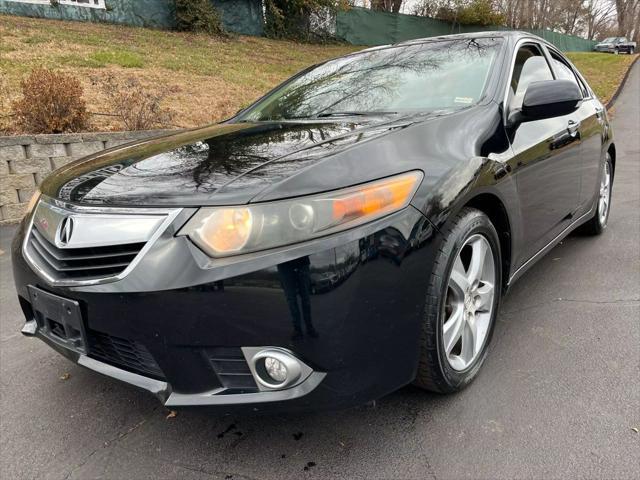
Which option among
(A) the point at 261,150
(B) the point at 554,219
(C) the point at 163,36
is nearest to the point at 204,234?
(A) the point at 261,150

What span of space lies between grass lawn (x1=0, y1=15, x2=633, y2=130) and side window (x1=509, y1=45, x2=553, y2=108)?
16.9 feet

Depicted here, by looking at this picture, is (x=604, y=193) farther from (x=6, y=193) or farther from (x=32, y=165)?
(x=6, y=193)

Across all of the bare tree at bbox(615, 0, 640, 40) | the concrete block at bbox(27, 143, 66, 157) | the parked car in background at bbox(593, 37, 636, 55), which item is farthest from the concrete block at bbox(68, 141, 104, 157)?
the bare tree at bbox(615, 0, 640, 40)

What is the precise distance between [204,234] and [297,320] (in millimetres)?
395

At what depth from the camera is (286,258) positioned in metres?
1.52

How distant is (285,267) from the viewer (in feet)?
4.96

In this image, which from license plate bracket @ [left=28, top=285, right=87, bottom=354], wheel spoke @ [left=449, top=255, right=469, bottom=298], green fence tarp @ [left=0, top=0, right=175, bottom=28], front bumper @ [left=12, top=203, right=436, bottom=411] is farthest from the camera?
green fence tarp @ [left=0, top=0, right=175, bottom=28]

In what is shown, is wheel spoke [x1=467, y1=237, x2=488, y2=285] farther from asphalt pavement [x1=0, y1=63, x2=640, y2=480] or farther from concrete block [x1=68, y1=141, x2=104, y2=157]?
concrete block [x1=68, y1=141, x2=104, y2=157]

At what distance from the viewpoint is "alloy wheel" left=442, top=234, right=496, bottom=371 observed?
2049 millimetres

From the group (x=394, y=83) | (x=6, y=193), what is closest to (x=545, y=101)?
(x=394, y=83)

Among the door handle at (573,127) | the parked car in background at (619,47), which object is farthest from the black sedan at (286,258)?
the parked car in background at (619,47)

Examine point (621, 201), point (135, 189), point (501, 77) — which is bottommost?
point (621, 201)

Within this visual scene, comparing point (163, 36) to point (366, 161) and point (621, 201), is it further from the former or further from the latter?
point (366, 161)

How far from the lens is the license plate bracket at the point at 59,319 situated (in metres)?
1.75
